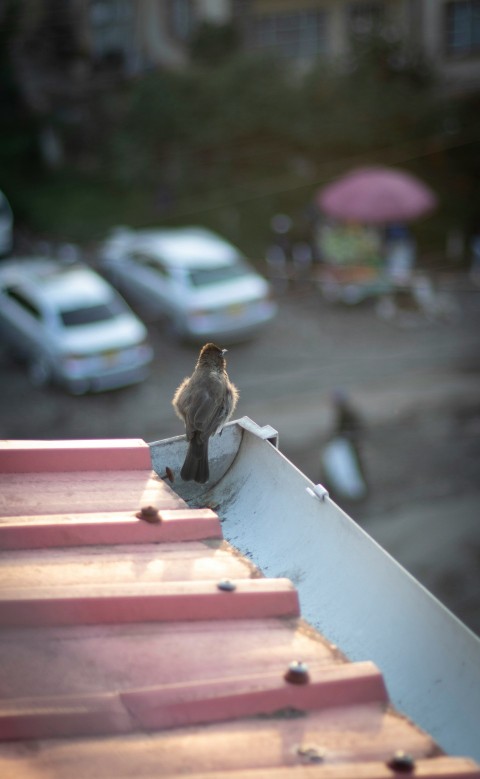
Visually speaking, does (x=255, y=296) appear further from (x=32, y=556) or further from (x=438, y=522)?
(x=32, y=556)

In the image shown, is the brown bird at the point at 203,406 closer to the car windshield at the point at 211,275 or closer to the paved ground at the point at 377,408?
the paved ground at the point at 377,408

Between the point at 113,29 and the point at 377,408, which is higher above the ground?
the point at 113,29

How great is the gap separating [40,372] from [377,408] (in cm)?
630

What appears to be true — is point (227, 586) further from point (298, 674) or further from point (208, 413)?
point (208, 413)

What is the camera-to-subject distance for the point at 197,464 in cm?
641

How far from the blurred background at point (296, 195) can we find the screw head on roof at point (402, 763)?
11214 mm

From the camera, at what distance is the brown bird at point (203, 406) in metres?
6.44

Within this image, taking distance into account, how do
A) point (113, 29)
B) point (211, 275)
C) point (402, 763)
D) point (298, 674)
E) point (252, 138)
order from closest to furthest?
point (402, 763), point (298, 674), point (211, 275), point (252, 138), point (113, 29)

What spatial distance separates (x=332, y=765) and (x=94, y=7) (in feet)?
105

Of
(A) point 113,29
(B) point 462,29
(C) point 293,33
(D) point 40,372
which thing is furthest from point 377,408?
(A) point 113,29

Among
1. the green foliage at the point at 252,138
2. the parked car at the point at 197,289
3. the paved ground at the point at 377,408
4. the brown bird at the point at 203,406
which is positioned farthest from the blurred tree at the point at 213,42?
the brown bird at the point at 203,406

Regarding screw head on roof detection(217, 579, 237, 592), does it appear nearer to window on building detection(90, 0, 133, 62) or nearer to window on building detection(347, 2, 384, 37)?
window on building detection(347, 2, 384, 37)

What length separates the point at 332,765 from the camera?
12.8ft

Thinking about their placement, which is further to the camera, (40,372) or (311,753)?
(40,372)
